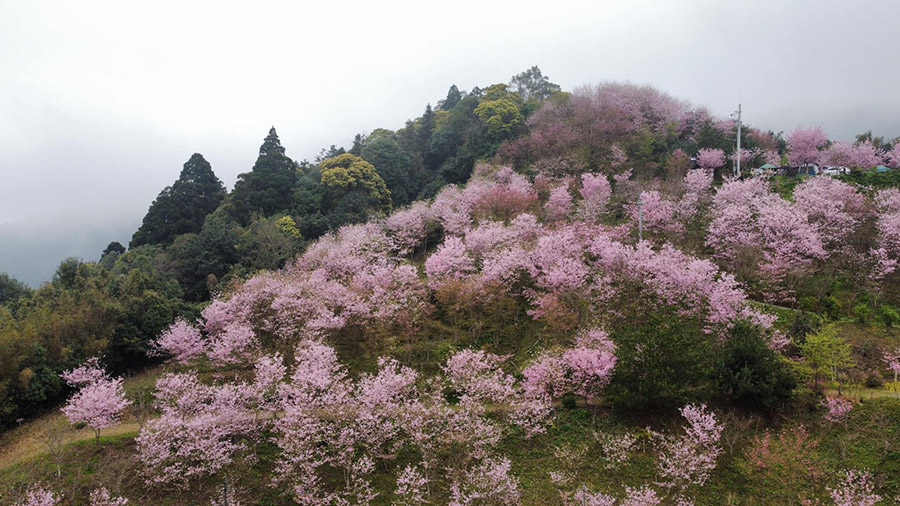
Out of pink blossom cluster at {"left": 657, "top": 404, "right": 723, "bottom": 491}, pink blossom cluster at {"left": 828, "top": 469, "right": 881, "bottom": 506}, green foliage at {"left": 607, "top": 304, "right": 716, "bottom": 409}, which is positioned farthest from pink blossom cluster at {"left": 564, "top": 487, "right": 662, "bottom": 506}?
pink blossom cluster at {"left": 828, "top": 469, "right": 881, "bottom": 506}

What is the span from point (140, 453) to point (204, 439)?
8.85 feet

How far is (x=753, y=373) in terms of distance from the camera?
15.3 m

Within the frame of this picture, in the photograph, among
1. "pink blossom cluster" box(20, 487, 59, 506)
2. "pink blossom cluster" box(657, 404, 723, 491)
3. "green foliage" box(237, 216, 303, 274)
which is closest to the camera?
"pink blossom cluster" box(657, 404, 723, 491)

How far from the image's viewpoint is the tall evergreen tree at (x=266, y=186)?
3897 centimetres

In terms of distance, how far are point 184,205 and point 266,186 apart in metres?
7.41

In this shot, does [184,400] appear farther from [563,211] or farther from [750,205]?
[750,205]

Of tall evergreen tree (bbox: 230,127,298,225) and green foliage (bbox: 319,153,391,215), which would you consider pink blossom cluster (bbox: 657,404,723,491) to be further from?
tall evergreen tree (bbox: 230,127,298,225)

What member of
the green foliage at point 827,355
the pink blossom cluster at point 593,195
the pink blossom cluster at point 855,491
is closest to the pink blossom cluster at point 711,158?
the pink blossom cluster at point 593,195

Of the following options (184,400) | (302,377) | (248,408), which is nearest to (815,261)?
(302,377)

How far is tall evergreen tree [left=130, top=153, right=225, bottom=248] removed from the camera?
39.4 m

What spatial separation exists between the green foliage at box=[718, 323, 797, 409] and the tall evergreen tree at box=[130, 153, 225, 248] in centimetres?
4000

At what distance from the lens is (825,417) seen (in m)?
14.7

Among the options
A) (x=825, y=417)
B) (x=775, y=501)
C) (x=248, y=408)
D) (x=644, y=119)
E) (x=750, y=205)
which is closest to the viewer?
(x=775, y=501)

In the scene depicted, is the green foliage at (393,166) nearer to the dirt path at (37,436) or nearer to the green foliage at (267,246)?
the green foliage at (267,246)
